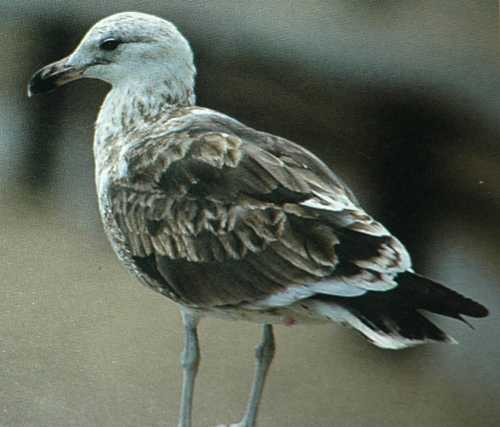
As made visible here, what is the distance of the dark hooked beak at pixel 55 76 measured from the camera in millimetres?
5039

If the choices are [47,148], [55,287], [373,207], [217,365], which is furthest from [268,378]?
[47,148]

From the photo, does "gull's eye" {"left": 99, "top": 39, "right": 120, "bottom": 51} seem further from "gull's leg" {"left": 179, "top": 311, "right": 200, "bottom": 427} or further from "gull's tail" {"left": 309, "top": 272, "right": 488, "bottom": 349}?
"gull's tail" {"left": 309, "top": 272, "right": 488, "bottom": 349}

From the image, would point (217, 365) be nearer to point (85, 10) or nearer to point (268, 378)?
point (268, 378)

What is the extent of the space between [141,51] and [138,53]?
2 centimetres

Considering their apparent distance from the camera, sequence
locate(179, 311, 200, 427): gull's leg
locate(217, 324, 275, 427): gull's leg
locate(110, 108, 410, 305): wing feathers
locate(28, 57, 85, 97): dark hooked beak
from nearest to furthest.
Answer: locate(110, 108, 410, 305): wing feathers
locate(179, 311, 200, 427): gull's leg
locate(217, 324, 275, 427): gull's leg
locate(28, 57, 85, 97): dark hooked beak

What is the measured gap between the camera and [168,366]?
17.2 feet

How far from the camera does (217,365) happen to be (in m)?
5.25

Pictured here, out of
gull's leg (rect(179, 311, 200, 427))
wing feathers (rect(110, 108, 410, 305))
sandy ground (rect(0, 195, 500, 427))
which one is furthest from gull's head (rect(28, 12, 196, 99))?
sandy ground (rect(0, 195, 500, 427))

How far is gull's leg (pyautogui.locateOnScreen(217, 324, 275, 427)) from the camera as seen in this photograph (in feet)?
15.7

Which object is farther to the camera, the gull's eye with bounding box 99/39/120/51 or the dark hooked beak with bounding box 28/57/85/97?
the dark hooked beak with bounding box 28/57/85/97

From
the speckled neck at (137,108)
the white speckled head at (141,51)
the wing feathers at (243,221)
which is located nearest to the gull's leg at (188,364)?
the wing feathers at (243,221)

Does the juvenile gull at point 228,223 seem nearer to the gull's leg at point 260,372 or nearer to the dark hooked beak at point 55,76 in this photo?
the gull's leg at point 260,372

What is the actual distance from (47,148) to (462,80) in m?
2.57

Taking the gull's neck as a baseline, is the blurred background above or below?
below
